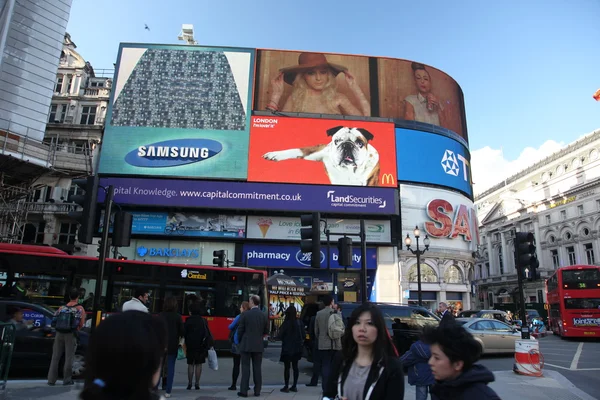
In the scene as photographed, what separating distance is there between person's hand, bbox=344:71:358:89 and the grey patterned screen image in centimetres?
980

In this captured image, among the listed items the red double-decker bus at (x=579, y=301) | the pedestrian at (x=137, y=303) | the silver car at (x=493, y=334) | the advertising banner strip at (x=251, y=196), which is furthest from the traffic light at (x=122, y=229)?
the advertising banner strip at (x=251, y=196)

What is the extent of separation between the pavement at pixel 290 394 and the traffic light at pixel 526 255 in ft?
8.89

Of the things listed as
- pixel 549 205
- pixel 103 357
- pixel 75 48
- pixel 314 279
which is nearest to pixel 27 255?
pixel 103 357

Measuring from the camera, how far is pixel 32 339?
32.0 ft

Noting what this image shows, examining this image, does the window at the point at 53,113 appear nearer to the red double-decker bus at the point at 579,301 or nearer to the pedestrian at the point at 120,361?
the red double-decker bus at the point at 579,301

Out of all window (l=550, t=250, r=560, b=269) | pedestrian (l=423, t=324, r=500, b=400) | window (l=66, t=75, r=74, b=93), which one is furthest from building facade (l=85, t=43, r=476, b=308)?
window (l=550, t=250, r=560, b=269)

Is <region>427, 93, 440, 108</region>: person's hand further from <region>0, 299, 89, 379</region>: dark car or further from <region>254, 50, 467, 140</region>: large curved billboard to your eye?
<region>0, 299, 89, 379</region>: dark car

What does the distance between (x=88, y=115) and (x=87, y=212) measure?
33941 millimetres

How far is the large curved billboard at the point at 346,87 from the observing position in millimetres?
35969

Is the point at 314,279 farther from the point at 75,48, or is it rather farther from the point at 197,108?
the point at 75,48

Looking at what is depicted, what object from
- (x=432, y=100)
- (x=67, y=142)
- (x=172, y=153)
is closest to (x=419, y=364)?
(x=172, y=153)

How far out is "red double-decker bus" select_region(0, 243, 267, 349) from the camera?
43.8 feet

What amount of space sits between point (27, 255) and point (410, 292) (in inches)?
1147

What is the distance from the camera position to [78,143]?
3634 centimetres
